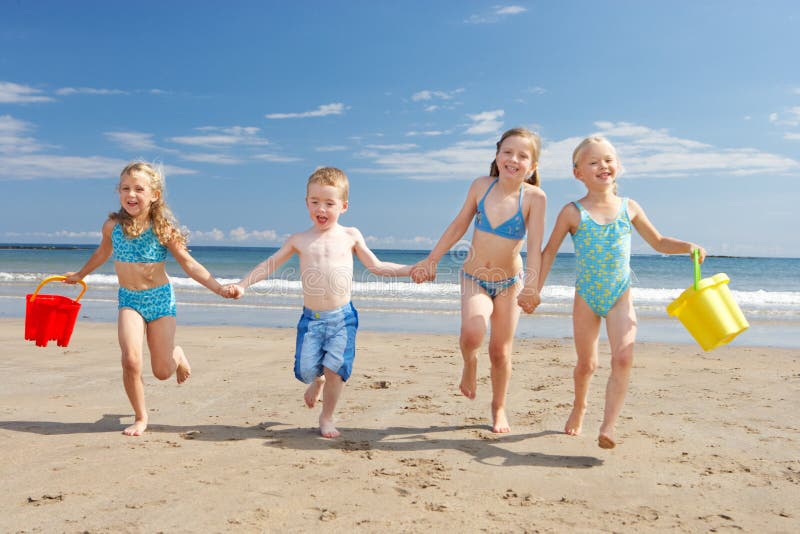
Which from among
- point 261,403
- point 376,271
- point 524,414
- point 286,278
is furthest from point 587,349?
point 286,278

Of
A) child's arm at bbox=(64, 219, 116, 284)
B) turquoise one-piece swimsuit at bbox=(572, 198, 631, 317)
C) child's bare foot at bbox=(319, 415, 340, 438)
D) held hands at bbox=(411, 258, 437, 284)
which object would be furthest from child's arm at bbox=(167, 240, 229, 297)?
turquoise one-piece swimsuit at bbox=(572, 198, 631, 317)

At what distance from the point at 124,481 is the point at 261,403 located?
79.7 inches

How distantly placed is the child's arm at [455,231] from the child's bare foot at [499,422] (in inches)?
44.5

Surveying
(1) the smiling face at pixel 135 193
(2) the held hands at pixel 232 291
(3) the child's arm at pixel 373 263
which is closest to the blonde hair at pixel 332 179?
(3) the child's arm at pixel 373 263

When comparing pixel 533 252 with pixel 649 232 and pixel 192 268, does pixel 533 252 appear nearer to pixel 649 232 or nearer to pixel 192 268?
pixel 649 232

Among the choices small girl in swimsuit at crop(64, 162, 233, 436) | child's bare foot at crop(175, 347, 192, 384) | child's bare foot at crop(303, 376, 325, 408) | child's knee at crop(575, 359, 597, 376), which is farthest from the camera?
child's bare foot at crop(175, 347, 192, 384)

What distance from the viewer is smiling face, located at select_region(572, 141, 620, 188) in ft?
14.5

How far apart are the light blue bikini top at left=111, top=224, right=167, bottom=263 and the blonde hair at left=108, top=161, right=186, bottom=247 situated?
0.14 feet

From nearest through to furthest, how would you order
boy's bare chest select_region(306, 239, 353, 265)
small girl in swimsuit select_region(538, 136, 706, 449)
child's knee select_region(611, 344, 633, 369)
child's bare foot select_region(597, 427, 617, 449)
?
child's bare foot select_region(597, 427, 617, 449) → child's knee select_region(611, 344, 633, 369) → small girl in swimsuit select_region(538, 136, 706, 449) → boy's bare chest select_region(306, 239, 353, 265)

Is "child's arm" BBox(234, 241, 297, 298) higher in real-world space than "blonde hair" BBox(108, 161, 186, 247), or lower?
lower

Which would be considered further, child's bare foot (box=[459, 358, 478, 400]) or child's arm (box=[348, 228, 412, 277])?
child's bare foot (box=[459, 358, 478, 400])

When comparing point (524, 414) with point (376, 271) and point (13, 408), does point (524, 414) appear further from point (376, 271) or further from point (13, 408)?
point (13, 408)

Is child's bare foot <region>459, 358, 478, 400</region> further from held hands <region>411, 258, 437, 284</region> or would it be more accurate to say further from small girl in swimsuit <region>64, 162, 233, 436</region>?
small girl in swimsuit <region>64, 162, 233, 436</region>

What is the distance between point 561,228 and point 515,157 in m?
0.59
